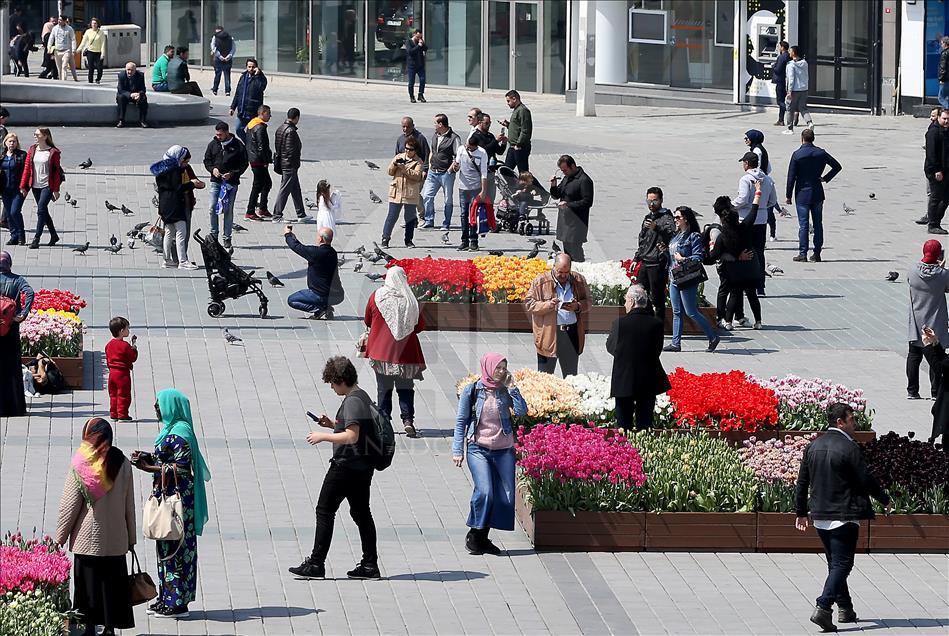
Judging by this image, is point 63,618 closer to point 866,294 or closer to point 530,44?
point 866,294

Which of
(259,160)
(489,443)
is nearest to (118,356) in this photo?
(489,443)

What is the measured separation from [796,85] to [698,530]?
81.4 ft

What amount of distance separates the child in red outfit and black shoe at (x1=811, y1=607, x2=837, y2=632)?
6.70 metres

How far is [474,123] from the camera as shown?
80.7ft

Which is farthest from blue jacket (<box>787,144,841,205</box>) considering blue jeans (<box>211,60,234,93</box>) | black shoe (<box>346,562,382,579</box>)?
blue jeans (<box>211,60,234,93</box>)

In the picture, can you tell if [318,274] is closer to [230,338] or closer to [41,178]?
[230,338]

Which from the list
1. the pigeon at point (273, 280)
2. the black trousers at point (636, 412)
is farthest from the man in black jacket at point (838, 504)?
the pigeon at point (273, 280)

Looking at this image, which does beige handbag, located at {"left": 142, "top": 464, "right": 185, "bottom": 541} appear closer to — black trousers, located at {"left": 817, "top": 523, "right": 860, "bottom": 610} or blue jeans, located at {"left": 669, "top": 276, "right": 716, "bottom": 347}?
black trousers, located at {"left": 817, "top": 523, "right": 860, "bottom": 610}

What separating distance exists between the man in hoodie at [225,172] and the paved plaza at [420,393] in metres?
0.60

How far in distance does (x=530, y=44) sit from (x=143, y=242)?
2166 centimetres

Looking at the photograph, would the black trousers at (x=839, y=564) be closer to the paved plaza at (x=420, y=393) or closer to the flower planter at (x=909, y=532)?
the paved plaza at (x=420, y=393)

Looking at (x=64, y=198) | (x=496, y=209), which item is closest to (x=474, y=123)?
(x=496, y=209)

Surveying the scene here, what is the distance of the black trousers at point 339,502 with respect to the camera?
37.0 ft

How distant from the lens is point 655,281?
18469 millimetres
